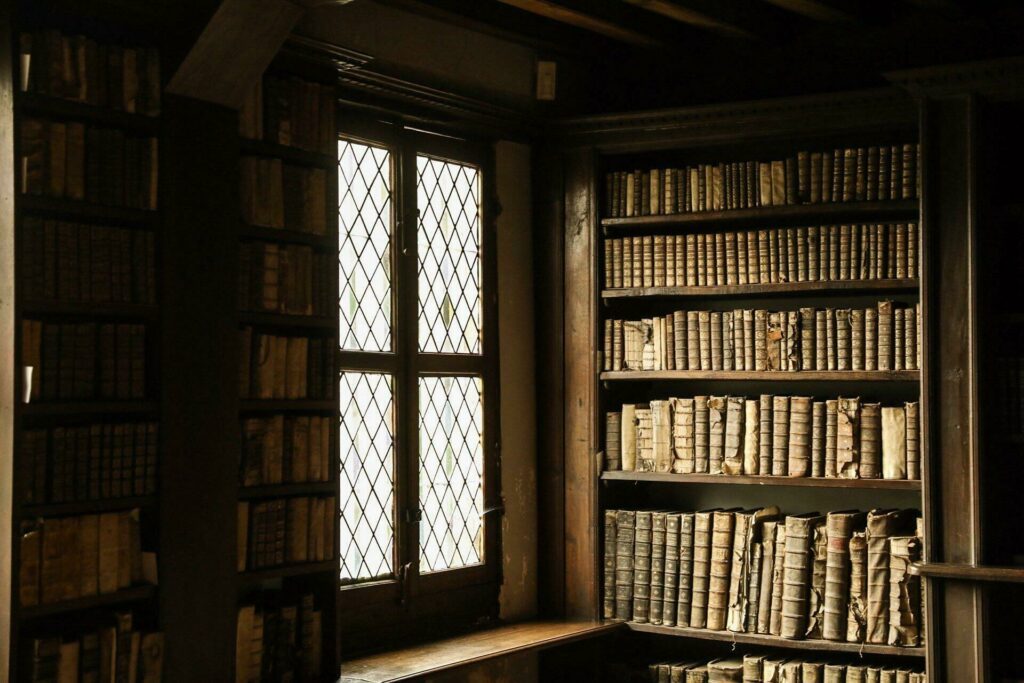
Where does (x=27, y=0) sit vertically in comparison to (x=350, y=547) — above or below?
above

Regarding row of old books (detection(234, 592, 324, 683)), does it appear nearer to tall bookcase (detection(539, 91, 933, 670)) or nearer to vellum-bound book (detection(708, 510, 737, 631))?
tall bookcase (detection(539, 91, 933, 670))

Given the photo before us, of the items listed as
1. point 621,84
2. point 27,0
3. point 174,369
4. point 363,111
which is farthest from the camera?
point 621,84

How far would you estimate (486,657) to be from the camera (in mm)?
3918

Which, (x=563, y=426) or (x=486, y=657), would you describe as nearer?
(x=486, y=657)

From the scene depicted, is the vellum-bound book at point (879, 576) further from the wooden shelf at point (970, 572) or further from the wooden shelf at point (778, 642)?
the wooden shelf at point (970, 572)

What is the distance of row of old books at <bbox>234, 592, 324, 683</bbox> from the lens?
3.35 m

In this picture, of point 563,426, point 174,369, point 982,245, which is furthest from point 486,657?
point 982,245

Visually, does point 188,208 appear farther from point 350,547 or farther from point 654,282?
point 654,282

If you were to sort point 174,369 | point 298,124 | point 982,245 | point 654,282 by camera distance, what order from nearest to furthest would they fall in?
1. point 174,369
2. point 298,124
3. point 982,245
4. point 654,282

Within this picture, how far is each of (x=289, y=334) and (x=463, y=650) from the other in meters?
1.21

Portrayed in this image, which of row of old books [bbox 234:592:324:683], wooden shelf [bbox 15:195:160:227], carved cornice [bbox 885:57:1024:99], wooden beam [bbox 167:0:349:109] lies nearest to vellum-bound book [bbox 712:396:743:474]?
carved cornice [bbox 885:57:1024:99]

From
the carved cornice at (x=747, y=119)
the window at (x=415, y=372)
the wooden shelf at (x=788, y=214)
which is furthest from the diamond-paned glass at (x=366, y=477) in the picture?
the carved cornice at (x=747, y=119)

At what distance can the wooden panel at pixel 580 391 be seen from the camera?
15.0 feet

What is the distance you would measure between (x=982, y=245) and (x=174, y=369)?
96.7 inches
